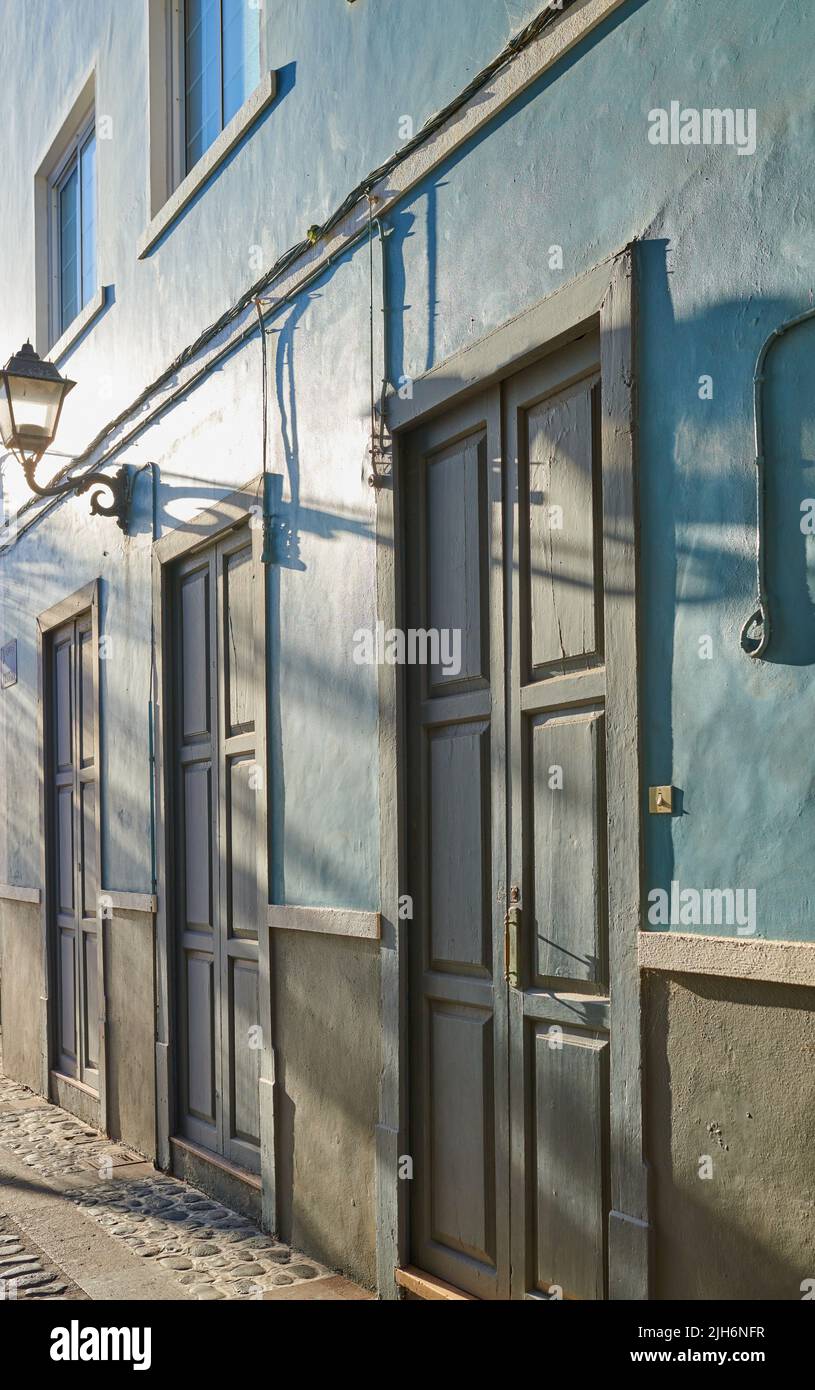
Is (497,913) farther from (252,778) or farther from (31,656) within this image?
(31,656)

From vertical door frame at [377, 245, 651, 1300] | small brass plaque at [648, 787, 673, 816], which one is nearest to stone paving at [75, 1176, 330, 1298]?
vertical door frame at [377, 245, 651, 1300]

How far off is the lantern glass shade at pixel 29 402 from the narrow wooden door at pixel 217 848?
1.23 meters

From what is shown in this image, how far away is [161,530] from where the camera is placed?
7871mm

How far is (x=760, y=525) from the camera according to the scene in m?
3.50

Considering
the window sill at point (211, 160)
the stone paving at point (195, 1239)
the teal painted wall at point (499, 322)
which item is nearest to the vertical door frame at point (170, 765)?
the teal painted wall at point (499, 322)

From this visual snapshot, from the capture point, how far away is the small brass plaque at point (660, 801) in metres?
3.80

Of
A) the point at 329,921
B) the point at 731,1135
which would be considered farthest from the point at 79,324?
the point at 731,1135

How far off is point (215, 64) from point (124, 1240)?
554 centimetres

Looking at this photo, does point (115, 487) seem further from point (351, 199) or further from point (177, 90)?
point (351, 199)

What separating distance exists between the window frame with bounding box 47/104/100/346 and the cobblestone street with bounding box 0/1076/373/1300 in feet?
17.2

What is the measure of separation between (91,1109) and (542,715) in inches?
220

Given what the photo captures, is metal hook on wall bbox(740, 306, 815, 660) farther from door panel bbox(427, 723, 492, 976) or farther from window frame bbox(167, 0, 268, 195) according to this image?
window frame bbox(167, 0, 268, 195)

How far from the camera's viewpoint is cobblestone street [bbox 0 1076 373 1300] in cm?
555

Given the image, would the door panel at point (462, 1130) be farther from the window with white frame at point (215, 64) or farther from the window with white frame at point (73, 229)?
the window with white frame at point (73, 229)
